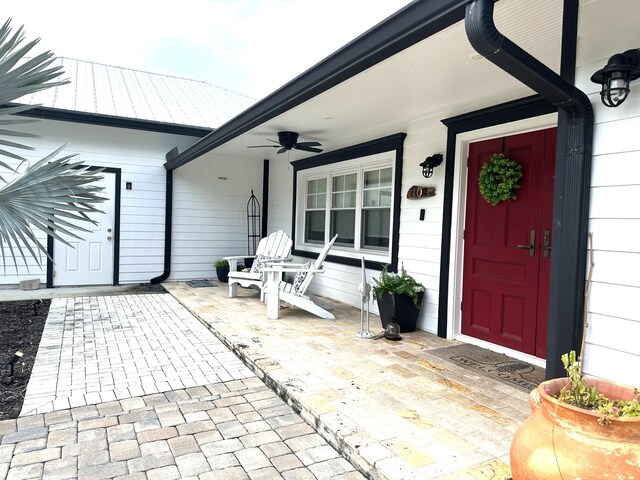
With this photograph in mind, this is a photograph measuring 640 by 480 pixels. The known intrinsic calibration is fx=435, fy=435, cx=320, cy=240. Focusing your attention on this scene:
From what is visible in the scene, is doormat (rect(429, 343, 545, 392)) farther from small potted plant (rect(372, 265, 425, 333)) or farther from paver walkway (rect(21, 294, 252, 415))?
paver walkway (rect(21, 294, 252, 415))

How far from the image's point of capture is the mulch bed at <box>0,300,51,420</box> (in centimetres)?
269

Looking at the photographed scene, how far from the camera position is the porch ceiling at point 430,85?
→ 2430 millimetres

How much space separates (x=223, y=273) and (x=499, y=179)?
5118mm

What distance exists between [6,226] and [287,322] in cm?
261

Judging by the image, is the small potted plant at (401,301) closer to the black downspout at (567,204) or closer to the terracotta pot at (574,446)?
the black downspout at (567,204)

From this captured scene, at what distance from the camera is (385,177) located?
5.21 meters

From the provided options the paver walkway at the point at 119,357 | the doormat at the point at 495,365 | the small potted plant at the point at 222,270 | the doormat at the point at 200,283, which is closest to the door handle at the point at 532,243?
the doormat at the point at 495,365

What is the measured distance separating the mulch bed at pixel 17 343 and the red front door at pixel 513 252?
3.49 meters

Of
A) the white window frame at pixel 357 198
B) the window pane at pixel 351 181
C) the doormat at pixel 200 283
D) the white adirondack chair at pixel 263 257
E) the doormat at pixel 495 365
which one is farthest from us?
the doormat at pixel 200 283

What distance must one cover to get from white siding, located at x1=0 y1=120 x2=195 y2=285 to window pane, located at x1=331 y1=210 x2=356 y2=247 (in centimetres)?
312

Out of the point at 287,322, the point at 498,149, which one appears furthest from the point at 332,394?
the point at 498,149

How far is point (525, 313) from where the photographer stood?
3.48 meters

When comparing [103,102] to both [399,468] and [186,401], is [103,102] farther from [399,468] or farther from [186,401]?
[399,468]

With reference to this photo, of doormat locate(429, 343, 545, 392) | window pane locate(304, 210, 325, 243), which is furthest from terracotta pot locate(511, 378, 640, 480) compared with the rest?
window pane locate(304, 210, 325, 243)
